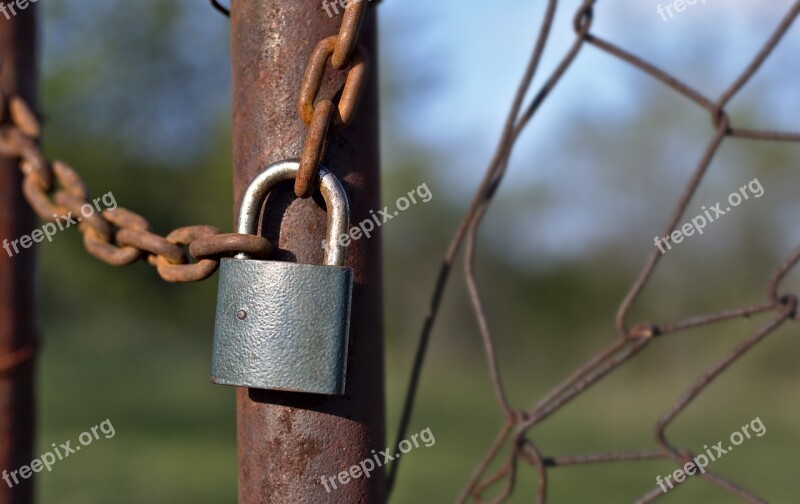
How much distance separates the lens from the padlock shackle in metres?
0.53

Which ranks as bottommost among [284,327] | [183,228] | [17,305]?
[284,327]

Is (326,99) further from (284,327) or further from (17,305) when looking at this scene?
(17,305)

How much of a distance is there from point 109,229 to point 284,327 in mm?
228

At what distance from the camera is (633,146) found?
11266 millimetres

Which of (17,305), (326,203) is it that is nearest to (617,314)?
(326,203)

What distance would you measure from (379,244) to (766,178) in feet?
35.2

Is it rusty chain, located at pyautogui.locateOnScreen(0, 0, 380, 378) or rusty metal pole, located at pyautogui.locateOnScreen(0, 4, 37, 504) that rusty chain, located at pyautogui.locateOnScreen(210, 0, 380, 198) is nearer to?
rusty chain, located at pyautogui.locateOnScreen(0, 0, 380, 378)

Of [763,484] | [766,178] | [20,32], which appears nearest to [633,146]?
[766,178]

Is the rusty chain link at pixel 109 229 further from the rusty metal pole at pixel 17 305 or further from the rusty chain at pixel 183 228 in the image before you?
the rusty metal pole at pixel 17 305

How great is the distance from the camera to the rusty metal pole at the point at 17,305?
96 cm

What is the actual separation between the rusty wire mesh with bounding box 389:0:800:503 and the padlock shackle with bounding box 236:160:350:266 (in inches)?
10.3

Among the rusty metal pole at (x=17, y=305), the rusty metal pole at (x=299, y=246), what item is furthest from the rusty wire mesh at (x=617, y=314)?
the rusty metal pole at (x=17, y=305)

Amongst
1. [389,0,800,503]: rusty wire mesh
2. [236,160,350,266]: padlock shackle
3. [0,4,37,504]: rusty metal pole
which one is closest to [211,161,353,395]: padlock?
[236,160,350,266]: padlock shackle

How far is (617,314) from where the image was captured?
2.57 ft
